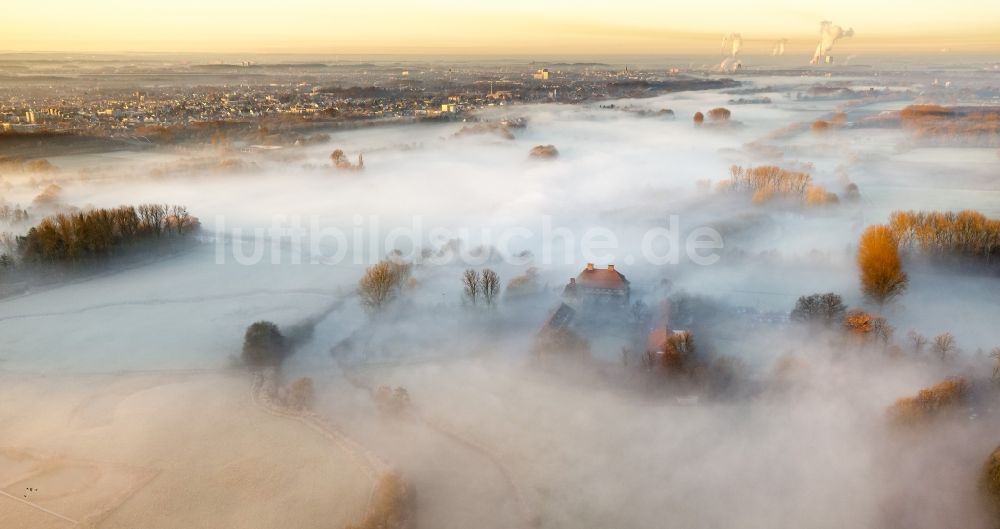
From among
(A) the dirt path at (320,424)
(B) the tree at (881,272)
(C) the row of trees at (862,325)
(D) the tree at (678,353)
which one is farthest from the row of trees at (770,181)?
(A) the dirt path at (320,424)

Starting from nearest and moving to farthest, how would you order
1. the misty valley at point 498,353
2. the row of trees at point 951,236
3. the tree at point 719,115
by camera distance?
the misty valley at point 498,353
the row of trees at point 951,236
the tree at point 719,115

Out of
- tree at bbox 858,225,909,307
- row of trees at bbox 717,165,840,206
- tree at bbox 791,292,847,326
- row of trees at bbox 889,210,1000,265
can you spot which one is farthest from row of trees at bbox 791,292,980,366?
row of trees at bbox 717,165,840,206

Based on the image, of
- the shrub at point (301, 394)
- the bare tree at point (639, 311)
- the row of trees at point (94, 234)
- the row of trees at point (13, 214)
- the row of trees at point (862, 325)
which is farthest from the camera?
the row of trees at point (13, 214)

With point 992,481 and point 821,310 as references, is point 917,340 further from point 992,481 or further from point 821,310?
point 992,481

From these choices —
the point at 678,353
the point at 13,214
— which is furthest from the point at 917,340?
the point at 13,214

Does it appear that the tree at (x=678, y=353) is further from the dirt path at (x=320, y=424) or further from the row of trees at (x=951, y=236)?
the row of trees at (x=951, y=236)

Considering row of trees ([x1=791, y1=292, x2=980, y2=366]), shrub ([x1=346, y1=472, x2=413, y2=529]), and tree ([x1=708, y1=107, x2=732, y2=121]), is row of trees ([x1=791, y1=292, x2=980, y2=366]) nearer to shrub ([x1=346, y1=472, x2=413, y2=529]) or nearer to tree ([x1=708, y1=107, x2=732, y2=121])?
shrub ([x1=346, y1=472, x2=413, y2=529])
